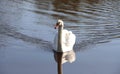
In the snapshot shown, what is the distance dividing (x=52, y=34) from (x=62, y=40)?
1.84 m

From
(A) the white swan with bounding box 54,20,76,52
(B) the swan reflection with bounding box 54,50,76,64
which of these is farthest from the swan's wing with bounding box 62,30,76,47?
(B) the swan reflection with bounding box 54,50,76,64

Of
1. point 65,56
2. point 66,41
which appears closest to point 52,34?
point 66,41

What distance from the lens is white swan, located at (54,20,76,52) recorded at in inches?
591

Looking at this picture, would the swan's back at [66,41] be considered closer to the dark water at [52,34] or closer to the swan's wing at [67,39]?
the swan's wing at [67,39]

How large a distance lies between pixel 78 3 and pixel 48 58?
9.10m

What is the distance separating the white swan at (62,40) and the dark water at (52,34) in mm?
297

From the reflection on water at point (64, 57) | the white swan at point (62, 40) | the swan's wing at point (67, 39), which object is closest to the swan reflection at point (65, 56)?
the reflection on water at point (64, 57)

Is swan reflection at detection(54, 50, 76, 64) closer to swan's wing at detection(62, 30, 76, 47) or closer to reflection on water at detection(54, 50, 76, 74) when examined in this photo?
reflection on water at detection(54, 50, 76, 74)

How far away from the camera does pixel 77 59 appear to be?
1455cm

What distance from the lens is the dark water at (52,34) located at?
1378 cm

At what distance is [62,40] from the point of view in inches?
598

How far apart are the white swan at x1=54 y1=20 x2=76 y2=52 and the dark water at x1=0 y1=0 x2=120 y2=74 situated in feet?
0.98

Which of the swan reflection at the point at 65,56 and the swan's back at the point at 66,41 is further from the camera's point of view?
the swan's back at the point at 66,41

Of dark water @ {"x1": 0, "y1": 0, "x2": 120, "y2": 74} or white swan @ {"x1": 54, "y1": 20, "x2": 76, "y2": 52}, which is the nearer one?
Answer: dark water @ {"x1": 0, "y1": 0, "x2": 120, "y2": 74}
